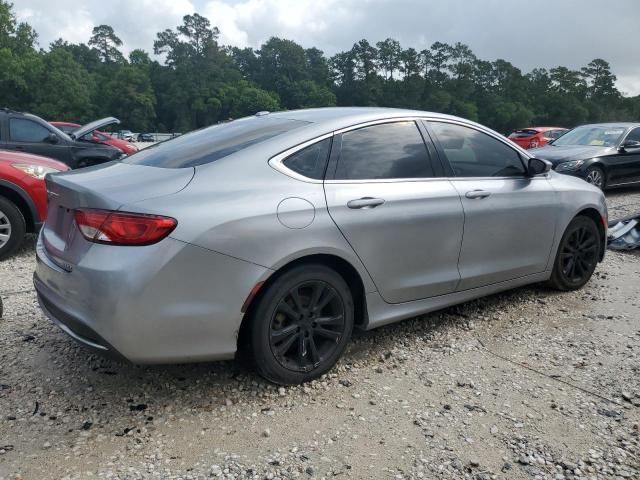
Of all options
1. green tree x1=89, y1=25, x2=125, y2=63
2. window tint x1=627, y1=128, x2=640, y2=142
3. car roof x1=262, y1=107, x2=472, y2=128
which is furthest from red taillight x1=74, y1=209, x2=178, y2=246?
green tree x1=89, y1=25, x2=125, y2=63

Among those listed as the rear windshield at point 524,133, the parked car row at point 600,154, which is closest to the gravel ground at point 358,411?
the parked car row at point 600,154

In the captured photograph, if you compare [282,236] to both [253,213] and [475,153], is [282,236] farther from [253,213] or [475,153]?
[475,153]

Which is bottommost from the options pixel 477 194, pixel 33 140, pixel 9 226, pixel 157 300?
pixel 9 226

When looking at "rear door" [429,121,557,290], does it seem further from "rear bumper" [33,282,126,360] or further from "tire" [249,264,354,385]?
"rear bumper" [33,282,126,360]

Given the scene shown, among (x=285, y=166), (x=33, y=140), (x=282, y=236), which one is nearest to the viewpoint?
(x=282, y=236)

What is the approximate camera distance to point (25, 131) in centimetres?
832

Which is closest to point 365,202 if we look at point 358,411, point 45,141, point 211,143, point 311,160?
point 311,160

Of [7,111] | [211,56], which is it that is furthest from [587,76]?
[7,111]

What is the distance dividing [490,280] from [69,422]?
9.19 ft

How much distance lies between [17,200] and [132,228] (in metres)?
3.81

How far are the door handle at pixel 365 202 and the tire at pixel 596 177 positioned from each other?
8.04m

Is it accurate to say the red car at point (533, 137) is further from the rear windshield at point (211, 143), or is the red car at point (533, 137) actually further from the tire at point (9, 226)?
the rear windshield at point (211, 143)

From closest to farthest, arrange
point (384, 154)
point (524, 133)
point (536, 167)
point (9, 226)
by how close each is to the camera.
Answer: point (384, 154) < point (536, 167) < point (9, 226) < point (524, 133)

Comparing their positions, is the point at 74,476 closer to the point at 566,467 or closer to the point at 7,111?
the point at 566,467
